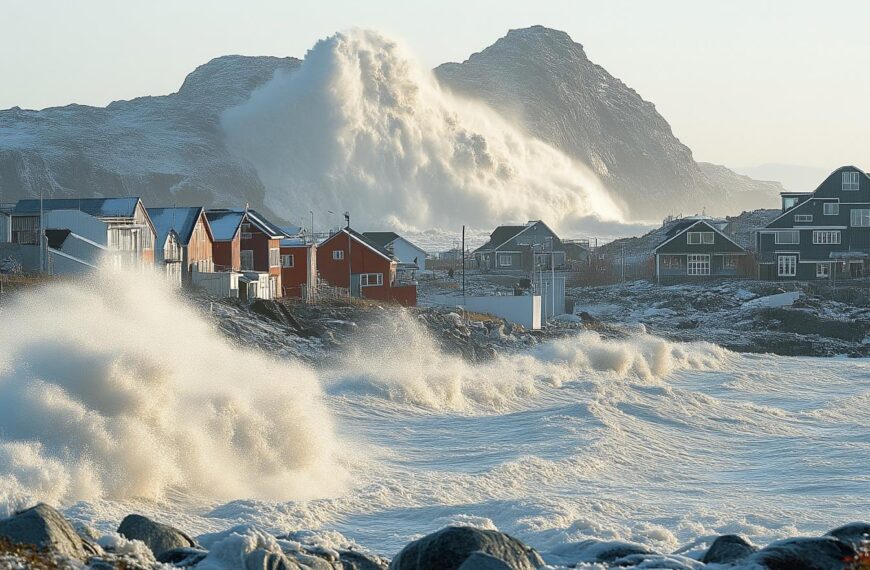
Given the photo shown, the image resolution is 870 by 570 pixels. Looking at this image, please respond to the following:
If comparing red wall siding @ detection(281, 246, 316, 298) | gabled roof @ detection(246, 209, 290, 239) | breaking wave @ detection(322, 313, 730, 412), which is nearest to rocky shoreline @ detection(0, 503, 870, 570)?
breaking wave @ detection(322, 313, 730, 412)

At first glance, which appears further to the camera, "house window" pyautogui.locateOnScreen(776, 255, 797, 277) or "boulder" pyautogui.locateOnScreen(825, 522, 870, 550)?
"house window" pyautogui.locateOnScreen(776, 255, 797, 277)

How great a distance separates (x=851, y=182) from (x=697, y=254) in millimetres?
8812

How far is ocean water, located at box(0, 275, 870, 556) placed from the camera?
658 inches

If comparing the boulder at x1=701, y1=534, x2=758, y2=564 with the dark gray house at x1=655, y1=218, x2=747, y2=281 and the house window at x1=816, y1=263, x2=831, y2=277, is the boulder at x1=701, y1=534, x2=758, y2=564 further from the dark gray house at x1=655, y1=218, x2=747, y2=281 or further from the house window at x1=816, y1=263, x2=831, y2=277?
the dark gray house at x1=655, y1=218, x2=747, y2=281

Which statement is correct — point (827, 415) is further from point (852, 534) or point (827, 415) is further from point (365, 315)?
point (852, 534)

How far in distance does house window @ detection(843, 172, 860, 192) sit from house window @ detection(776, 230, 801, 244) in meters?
3.69

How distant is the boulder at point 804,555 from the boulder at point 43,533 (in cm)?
518

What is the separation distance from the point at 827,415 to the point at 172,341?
15.5 meters

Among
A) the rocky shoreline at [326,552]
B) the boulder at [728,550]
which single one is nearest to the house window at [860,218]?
the rocky shoreline at [326,552]

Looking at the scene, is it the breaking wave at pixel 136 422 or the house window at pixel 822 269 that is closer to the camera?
the breaking wave at pixel 136 422

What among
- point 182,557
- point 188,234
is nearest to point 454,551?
point 182,557

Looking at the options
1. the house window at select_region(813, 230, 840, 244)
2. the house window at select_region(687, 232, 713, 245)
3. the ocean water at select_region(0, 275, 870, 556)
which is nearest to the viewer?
the ocean water at select_region(0, 275, 870, 556)

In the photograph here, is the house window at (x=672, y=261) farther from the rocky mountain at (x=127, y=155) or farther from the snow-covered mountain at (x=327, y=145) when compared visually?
the snow-covered mountain at (x=327, y=145)

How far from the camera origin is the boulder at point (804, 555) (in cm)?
1065
